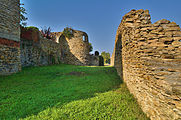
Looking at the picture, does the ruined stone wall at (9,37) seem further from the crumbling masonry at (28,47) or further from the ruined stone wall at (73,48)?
the ruined stone wall at (73,48)

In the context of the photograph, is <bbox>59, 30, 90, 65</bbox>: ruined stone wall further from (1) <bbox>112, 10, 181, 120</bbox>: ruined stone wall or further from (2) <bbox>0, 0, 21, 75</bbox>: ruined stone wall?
(1) <bbox>112, 10, 181, 120</bbox>: ruined stone wall

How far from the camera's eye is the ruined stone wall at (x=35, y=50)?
8.59m

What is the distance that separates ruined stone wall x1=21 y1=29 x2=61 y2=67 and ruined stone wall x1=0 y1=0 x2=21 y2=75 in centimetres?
224

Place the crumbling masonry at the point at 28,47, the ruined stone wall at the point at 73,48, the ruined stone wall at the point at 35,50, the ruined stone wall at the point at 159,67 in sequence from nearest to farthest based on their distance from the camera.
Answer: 1. the ruined stone wall at the point at 159,67
2. the crumbling masonry at the point at 28,47
3. the ruined stone wall at the point at 35,50
4. the ruined stone wall at the point at 73,48

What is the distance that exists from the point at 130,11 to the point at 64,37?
14199mm

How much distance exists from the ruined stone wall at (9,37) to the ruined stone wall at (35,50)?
224 centimetres

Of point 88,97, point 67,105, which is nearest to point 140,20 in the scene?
point 88,97

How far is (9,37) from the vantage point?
236 inches

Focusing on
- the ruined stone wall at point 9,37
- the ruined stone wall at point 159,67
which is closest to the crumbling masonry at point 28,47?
the ruined stone wall at point 9,37

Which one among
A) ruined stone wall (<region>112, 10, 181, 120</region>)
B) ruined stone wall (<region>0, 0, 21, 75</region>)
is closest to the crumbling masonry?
ruined stone wall (<region>0, 0, 21, 75</region>)

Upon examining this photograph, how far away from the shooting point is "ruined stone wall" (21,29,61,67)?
28.2ft

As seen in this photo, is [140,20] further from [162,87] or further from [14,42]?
[14,42]

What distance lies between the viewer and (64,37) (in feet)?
51.3

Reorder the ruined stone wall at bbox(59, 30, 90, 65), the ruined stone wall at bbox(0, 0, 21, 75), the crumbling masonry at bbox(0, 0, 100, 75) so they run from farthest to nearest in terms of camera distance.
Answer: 1. the ruined stone wall at bbox(59, 30, 90, 65)
2. the crumbling masonry at bbox(0, 0, 100, 75)
3. the ruined stone wall at bbox(0, 0, 21, 75)
